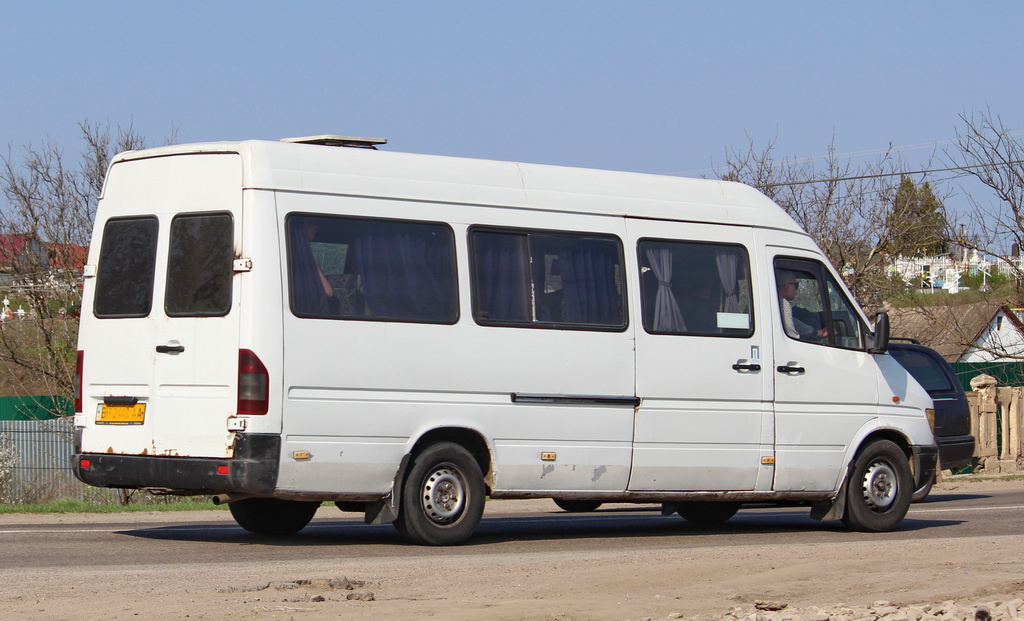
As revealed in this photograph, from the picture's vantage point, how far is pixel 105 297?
1007 centimetres

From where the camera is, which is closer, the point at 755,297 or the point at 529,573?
the point at 529,573

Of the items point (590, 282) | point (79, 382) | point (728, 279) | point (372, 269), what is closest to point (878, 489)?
point (728, 279)

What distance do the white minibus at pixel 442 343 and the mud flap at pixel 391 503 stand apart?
2 centimetres

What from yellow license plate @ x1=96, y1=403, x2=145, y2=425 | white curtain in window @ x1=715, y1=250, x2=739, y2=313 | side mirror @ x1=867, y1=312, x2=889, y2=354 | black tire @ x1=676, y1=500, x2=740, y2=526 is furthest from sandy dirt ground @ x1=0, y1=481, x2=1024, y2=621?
black tire @ x1=676, y1=500, x2=740, y2=526

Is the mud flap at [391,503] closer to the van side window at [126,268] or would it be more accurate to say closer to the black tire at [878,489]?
the van side window at [126,268]

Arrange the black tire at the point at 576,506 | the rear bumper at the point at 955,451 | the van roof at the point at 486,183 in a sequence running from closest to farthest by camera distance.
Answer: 1. the van roof at the point at 486,183
2. the black tire at the point at 576,506
3. the rear bumper at the point at 955,451

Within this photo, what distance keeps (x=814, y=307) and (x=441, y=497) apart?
4097 millimetres

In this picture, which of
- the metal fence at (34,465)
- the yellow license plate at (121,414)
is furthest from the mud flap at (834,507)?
the metal fence at (34,465)

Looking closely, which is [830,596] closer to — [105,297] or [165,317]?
[165,317]

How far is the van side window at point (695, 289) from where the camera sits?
1129cm

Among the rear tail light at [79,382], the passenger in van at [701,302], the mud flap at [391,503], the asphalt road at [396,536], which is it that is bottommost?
the asphalt road at [396,536]

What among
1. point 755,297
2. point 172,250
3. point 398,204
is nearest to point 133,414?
point 172,250

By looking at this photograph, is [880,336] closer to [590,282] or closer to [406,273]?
[590,282]

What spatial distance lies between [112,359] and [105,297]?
1.58ft
